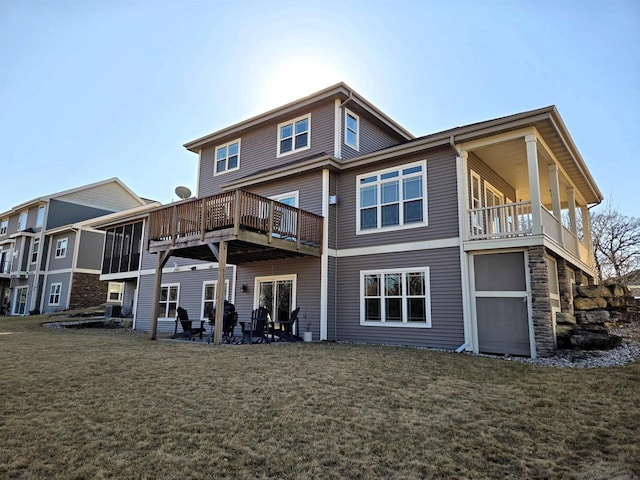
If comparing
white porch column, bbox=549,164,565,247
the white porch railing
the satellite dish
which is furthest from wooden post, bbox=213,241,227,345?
the satellite dish

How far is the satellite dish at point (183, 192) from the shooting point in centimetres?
1904

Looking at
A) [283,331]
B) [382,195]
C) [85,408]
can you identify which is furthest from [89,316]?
[85,408]

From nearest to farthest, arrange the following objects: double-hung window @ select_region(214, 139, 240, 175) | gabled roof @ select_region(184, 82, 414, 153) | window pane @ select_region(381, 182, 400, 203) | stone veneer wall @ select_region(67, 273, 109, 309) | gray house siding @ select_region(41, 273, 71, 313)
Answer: window pane @ select_region(381, 182, 400, 203)
gabled roof @ select_region(184, 82, 414, 153)
double-hung window @ select_region(214, 139, 240, 175)
stone veneer wall @ select_region(67, 273, 109, 309)
gray house siding @ select_region(41, 273, 71, 313)

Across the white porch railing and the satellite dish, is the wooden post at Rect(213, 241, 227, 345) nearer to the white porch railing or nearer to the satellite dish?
the white porch railing

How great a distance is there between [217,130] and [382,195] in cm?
754

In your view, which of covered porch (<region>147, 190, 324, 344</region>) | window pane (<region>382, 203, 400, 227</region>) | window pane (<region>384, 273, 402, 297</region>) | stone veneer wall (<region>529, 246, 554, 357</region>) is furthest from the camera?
window pane (<region>382, 203, 400, 227</region>)

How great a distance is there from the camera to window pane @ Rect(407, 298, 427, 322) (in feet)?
34.5

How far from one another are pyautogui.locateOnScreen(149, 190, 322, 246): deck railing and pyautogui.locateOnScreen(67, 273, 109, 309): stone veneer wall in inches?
698

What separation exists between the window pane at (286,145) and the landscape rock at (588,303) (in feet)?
32.6

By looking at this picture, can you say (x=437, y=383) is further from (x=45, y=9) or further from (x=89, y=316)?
(x=89, y=316)

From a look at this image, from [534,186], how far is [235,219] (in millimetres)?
6961

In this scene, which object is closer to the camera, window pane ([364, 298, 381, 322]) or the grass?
the grass

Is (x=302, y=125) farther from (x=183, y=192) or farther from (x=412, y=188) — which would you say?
(x=183, y=192)

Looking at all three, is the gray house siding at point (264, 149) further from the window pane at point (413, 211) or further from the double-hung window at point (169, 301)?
the double-hung window at point (169, 301)
